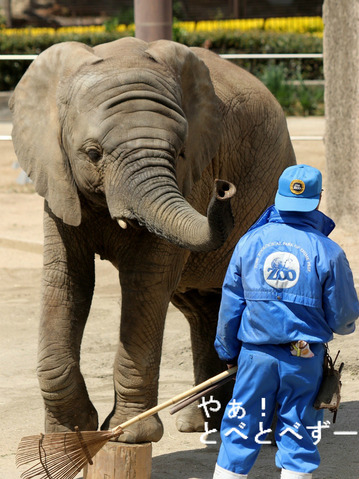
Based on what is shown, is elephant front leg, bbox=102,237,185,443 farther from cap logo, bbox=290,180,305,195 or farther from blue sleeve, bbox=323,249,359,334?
blue sleeve, bbox=323,249,359,334

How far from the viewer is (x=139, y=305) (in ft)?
16.2

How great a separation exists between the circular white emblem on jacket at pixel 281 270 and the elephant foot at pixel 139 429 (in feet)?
3.65

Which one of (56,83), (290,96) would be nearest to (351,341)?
(56,83)

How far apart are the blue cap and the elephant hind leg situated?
1929 millimetres

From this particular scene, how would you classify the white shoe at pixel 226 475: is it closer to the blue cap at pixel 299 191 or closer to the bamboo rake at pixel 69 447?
the bamboo rake at pixel 69 447

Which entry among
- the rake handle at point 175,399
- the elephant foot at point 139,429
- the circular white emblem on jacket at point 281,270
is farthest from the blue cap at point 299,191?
the elephant foot at point 139,429

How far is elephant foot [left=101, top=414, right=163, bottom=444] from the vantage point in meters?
4.93

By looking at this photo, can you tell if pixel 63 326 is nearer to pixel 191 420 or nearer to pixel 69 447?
pixel 69 447

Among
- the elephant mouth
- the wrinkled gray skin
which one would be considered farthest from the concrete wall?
the elephant mouth

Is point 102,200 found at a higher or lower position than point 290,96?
higher

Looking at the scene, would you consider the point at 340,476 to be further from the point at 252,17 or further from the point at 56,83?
the point at 252,17

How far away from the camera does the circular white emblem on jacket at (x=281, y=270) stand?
4.25 m

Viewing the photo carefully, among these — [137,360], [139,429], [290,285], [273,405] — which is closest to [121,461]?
[139,429]

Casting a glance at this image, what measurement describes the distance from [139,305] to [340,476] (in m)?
1.42
